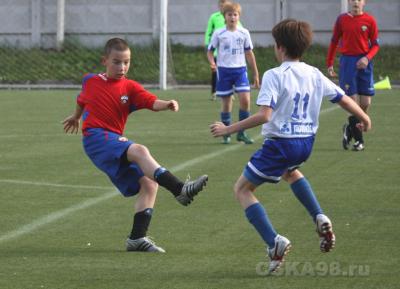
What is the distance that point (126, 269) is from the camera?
24.4 feet

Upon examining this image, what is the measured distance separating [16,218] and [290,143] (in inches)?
123

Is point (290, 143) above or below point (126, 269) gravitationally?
above

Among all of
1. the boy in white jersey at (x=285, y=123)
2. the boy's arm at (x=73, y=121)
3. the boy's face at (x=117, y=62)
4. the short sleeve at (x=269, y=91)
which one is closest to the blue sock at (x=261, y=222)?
the boy in white jersey at (x=285, y=123)

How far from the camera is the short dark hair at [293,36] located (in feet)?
24.1

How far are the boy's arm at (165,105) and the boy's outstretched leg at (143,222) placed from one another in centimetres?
53

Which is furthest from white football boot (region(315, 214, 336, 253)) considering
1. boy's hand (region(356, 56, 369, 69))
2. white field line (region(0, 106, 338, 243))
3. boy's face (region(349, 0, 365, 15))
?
boy's face (region(349, 0, 365, 15))

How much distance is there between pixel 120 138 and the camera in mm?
8219

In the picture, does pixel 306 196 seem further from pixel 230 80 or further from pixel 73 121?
pixel 230 80

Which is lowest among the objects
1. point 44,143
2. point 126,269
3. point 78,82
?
point 78,82

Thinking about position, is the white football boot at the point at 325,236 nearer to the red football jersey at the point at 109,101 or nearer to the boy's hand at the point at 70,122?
the red football jersey at the point at 109,101

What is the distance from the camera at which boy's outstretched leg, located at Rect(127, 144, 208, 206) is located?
7.75 metres

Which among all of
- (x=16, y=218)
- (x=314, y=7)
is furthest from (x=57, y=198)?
(x=314, y=7)

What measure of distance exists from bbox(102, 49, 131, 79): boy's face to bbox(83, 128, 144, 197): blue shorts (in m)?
0.44

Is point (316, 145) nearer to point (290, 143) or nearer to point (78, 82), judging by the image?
point (290, 143)
